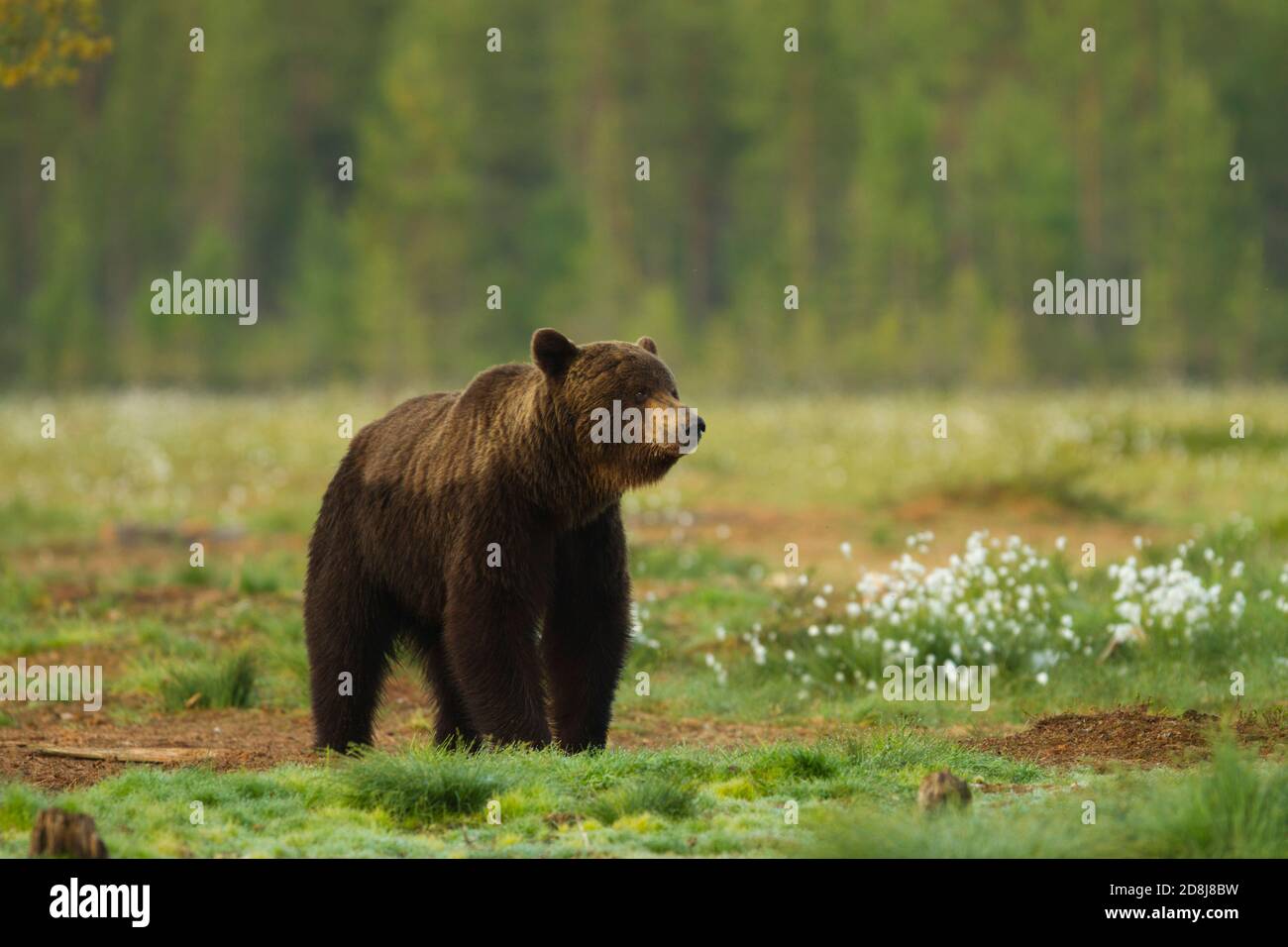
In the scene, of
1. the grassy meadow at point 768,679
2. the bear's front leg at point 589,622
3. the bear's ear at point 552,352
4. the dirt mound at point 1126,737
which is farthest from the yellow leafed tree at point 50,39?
the dirt mound at point 1126,737

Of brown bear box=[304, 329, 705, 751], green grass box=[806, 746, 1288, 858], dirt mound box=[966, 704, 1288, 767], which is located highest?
brown bear box=[304, 329, 705, 751]

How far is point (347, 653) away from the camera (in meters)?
9.05

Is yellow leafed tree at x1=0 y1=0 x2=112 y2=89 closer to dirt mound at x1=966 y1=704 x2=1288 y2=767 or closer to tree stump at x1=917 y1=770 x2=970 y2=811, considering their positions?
dirt mound at x1=966 y1=704 x2=1288 y2=767

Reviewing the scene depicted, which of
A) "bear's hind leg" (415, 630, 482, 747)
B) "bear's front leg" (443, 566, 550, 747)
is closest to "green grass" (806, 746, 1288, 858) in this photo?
"bear's front leg" (443, 566, 550, 747)

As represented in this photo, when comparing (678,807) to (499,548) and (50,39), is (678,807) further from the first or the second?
(50,39)

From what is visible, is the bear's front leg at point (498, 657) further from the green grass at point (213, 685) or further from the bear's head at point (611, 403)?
the green grass at point (213, 685)

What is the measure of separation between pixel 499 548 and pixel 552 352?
3.21ft

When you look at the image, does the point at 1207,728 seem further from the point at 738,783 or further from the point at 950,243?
the point at 950,243

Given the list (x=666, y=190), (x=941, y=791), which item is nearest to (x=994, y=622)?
(x=941, y=791)

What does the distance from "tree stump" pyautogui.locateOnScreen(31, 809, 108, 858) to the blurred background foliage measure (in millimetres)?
40833

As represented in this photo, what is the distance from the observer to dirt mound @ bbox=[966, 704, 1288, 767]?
8.38m

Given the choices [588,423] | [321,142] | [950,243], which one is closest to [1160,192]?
[950,243]

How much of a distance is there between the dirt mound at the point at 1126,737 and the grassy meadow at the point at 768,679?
0.10ft

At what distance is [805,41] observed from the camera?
5475 cm
